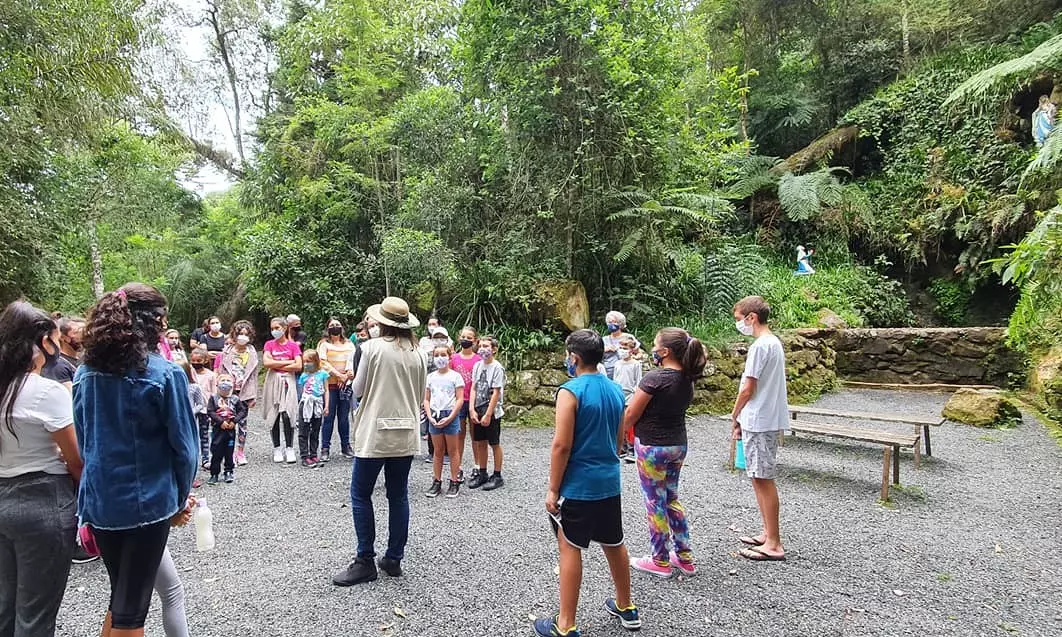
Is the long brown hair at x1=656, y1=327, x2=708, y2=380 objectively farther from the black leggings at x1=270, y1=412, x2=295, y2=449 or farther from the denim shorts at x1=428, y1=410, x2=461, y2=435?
the black leggings at x1=270, y1=412, x2=295, y2=449

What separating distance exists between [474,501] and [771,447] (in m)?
2.58

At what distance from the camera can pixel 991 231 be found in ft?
35.1

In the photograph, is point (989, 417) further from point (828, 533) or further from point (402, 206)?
point (402, 206)

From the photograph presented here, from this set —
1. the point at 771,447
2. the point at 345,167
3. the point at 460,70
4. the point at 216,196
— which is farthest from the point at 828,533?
the point at 216,196

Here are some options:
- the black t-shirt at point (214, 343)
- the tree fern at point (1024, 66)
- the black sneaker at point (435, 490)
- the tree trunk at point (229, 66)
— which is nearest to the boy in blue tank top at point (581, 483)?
the black sneaker at point (435, 490)

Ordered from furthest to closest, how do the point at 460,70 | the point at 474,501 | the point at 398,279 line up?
1. the point at 398,279
2. the point at 460,70
3. the point at 474,501

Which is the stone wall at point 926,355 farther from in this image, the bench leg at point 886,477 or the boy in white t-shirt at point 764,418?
the boy in white t-shirt at point 764,418

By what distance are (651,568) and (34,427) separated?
10.5 ft

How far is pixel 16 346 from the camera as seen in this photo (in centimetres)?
209

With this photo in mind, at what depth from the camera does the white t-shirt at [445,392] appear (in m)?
4.84

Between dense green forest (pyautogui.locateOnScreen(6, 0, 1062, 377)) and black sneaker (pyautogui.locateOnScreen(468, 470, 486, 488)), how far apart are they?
3.51 meters

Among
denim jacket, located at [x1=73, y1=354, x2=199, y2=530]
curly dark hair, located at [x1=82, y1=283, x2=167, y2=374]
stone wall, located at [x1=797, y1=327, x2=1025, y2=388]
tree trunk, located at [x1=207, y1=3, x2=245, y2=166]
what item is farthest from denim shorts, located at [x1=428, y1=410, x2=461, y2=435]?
tree trunk, located at [x1=207, y1=3, x2=245, y2=166]

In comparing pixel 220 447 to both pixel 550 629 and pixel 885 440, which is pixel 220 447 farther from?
pixel 885 440

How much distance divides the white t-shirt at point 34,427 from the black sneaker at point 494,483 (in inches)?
137
